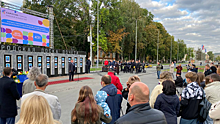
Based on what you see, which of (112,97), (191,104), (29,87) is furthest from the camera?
(29,87)

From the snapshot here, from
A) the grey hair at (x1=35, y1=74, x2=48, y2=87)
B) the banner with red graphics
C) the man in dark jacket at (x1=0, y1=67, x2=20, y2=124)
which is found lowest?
the man in dark jacket at (x1=0, y1=67, x2=20, y2=124)

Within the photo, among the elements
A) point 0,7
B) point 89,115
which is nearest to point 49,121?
point 89,115

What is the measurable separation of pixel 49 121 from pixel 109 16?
35711mm

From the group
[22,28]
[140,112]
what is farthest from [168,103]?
[22,28]

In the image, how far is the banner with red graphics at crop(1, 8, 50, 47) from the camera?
14.4 meters

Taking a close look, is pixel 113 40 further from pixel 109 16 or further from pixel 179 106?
pixel 179 106

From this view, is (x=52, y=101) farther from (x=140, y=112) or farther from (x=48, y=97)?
(x=140, y=112)

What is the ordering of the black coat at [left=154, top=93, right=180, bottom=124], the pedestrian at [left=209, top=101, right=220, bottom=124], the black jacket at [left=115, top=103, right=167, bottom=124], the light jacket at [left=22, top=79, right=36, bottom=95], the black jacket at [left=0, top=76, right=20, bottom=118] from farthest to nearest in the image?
the light jacket at [left=22, top=79, right=36, bottom=95], the black jacket at [left=0, top=76, right=20, bottom=118], the black coat at [left=154, top=93, right=180, bottom=124], the pedestrian at [left=209, top=101, right=220, bottom=124], the black jacket at [left=115, top=103, right=167, bottom=124]

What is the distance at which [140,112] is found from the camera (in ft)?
6.22

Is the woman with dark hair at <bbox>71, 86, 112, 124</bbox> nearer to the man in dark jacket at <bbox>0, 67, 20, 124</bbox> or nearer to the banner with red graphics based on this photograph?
the man in dark jacket at <bbox>0, 67, 20, 124</bbox>

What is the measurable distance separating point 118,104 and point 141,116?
2.02 metres

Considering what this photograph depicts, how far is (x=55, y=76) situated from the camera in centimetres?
1800

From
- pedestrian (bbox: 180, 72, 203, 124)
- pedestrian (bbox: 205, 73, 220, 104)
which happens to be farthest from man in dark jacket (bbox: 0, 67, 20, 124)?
pedestrian (bbox: 205, 73, 220, 104)

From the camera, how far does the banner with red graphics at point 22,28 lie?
47.4 feet
